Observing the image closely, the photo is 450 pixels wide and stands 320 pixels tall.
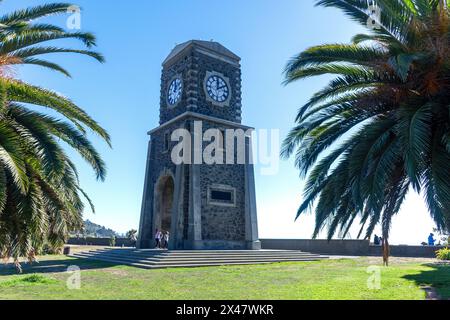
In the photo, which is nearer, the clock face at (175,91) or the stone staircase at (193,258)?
the stone staircase at (193,258)

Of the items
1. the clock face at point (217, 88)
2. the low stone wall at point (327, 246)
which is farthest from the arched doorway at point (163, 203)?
the low stone wall at point (327, 246)

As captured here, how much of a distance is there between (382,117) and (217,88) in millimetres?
17896

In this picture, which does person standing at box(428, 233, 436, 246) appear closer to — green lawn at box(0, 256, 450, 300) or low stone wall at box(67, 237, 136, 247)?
green lawn at box(0, 256, 450, 300)

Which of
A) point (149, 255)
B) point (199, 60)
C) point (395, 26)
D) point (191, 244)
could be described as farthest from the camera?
point (199, 60)

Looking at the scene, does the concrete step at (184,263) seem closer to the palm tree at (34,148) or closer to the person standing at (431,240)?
the palm tree at (34,148)

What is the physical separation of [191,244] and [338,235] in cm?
A: 1340

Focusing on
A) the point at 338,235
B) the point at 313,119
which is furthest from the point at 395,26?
the point at 338,235

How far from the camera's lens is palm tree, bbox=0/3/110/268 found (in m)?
7.96

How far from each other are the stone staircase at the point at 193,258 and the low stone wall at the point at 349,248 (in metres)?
3.79

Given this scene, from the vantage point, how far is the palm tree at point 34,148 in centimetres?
796

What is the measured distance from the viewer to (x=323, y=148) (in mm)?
10742

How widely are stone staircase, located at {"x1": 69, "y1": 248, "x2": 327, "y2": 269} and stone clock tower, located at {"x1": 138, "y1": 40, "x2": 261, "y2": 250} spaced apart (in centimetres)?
253

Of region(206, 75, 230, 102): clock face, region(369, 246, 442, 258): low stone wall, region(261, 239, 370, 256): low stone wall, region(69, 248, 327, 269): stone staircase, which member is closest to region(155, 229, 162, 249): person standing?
region(69, 248, 327, 269): stone staircase
